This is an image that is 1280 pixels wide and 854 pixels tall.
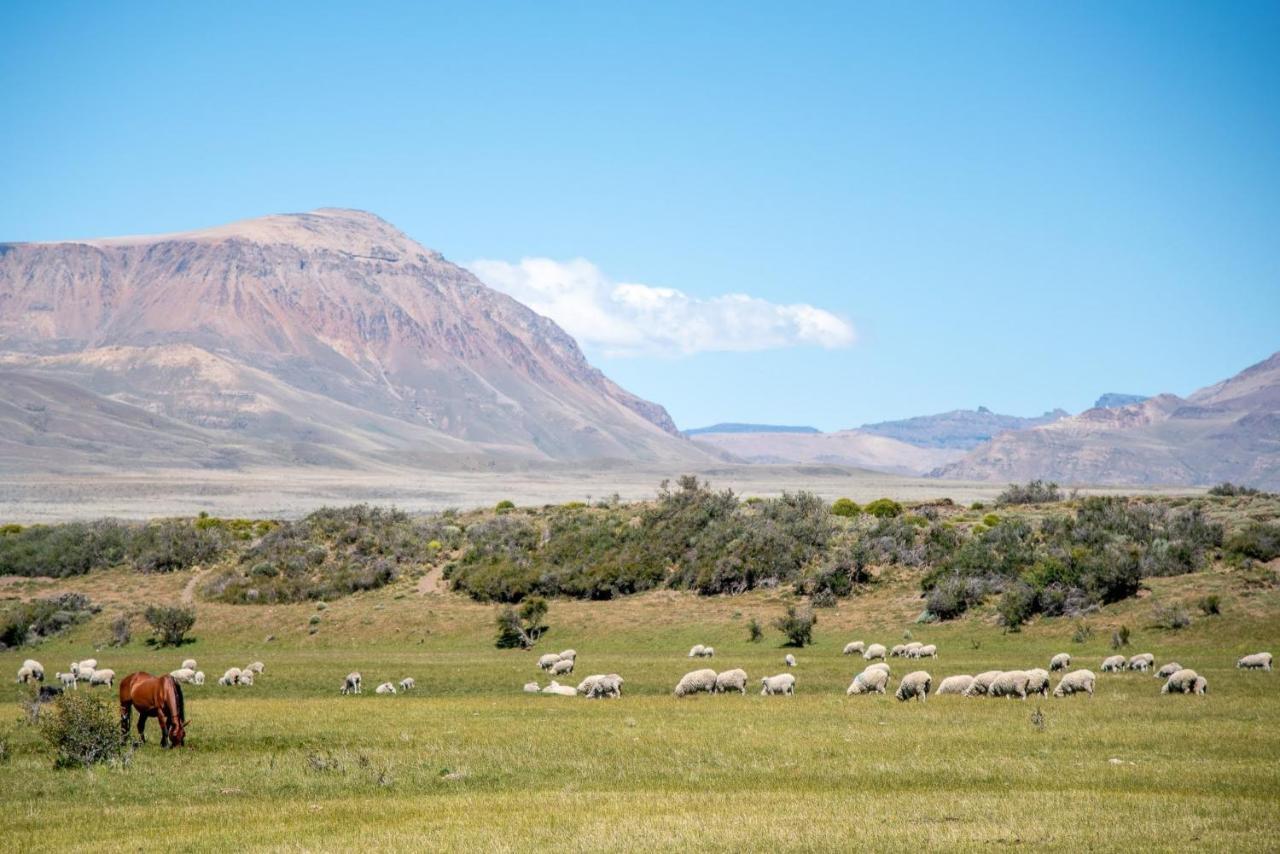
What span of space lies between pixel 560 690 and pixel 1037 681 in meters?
12.1

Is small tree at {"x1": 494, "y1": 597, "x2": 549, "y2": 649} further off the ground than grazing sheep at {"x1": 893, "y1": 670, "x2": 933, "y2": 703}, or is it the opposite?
grazing sheep at {"x1": 893, "y1": 670, "x2": 933, "y2": 703}

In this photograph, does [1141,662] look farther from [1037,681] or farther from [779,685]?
[779,685]

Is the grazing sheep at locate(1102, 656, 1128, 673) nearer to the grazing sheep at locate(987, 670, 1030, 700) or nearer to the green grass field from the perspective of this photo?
the green grass field

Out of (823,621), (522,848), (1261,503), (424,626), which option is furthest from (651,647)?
(1261,503)

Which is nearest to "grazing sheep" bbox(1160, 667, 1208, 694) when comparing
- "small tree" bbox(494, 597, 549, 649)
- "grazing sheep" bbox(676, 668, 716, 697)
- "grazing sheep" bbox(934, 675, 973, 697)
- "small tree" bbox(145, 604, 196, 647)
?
"grazing sheep" bbox(934, 675, 973, 697)

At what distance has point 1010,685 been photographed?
2556 cm

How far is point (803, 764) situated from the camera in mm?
18188

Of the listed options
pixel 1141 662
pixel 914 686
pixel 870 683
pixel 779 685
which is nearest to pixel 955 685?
pixel 914 686

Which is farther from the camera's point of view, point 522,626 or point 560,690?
point 522,626

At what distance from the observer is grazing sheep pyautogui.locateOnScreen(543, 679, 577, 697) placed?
2953 cm

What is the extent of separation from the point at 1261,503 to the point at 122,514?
112 metres

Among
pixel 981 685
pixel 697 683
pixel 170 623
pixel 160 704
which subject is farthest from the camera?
pixel 170 623

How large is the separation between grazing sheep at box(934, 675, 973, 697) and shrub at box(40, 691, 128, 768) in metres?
17.5

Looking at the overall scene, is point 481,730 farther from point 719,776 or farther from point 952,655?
point 952,655
